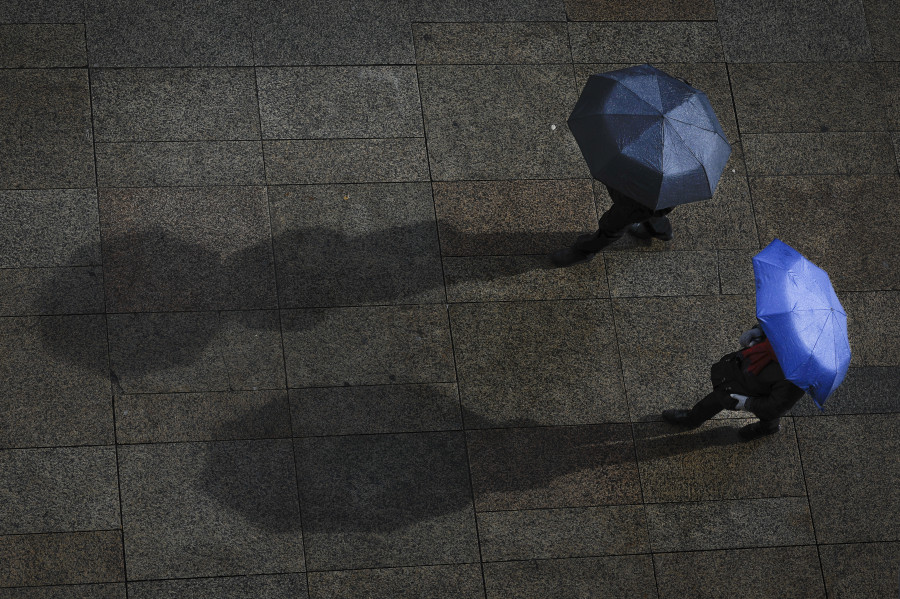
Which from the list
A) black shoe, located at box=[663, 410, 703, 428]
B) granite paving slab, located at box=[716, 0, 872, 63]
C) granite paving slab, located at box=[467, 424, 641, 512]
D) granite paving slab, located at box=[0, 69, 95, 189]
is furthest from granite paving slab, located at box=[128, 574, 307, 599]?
granite paving slab, located at box=[716, 0, 872, 63]

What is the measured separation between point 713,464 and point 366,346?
10.5 feet

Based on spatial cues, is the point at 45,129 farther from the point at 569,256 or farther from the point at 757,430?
the point at 757,430

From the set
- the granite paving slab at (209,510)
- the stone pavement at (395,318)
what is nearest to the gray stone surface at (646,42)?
the stone pavement at (395,318)

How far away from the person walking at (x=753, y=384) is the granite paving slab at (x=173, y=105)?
15.1 ft

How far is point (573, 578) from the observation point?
713 centimetres

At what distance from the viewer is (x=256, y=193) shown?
776cm

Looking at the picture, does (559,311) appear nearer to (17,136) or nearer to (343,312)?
(343,312)

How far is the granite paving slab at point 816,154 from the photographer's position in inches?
336

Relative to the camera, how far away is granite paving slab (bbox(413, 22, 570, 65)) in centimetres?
841

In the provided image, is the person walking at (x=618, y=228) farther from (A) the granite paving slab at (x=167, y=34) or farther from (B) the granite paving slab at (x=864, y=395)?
(A) the granite paving slab at (x=167, y=34)

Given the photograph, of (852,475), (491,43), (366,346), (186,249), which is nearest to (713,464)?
A: (852,475)

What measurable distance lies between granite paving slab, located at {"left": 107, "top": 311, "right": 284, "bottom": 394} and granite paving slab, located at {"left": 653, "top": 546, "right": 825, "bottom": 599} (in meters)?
3.68

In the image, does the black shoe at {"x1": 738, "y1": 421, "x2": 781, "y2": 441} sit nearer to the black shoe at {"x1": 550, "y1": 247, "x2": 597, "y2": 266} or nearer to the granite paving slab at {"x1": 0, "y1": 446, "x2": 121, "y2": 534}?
the black shoe at {"x1": 550, "y1": 247, "x2": 597, "y2": 266}

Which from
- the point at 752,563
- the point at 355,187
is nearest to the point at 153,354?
the point at 355,187
